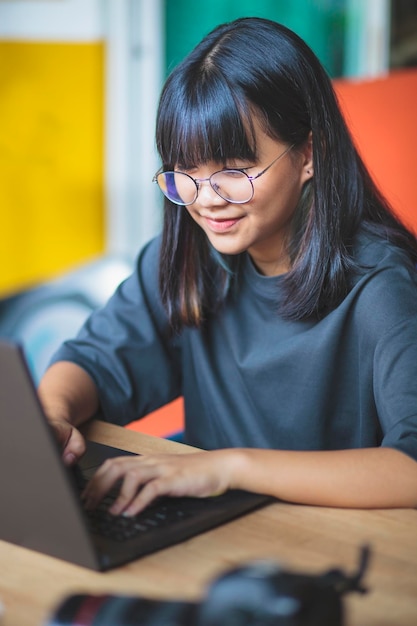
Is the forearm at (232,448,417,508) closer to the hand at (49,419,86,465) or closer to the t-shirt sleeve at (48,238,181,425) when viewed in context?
the hand at (49,419,86,465)

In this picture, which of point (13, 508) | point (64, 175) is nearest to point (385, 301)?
point (13, 508)

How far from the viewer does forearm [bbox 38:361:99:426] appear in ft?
4.09

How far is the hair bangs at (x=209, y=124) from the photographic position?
118 centimetres

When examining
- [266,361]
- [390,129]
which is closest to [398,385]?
[266,361]

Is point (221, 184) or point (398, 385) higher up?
point (221, 184)

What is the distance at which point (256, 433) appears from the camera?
1.41 meters

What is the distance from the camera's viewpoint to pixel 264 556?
33.6 inches

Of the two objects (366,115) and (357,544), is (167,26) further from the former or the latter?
(357,544)

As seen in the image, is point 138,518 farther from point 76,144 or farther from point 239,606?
point 76,144

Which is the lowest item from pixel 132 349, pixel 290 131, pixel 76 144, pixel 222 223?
pixel 132 349

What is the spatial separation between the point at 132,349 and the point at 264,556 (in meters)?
0.66

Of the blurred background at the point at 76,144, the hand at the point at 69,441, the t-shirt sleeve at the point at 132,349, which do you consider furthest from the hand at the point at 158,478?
the blurred background at the point at 76,144

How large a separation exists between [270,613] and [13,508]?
371mm

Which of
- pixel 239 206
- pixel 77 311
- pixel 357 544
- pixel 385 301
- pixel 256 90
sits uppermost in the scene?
pixel 256 90
